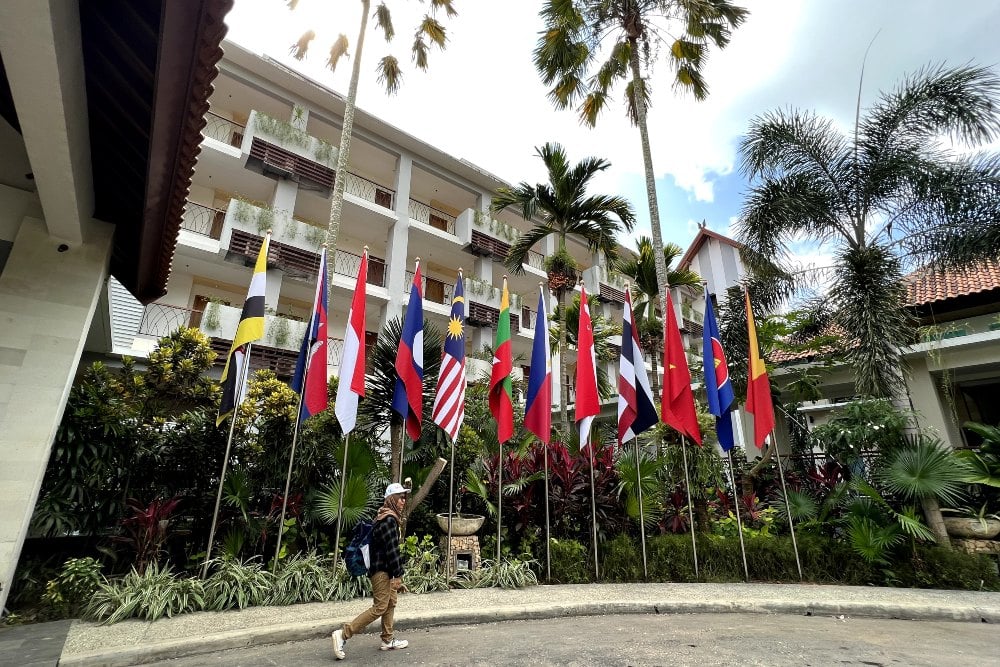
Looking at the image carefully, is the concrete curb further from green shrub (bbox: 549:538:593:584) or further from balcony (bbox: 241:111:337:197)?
balcony (bbox: 241:111:337:197)

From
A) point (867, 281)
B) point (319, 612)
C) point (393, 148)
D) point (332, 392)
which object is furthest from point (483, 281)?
point (319, 612)

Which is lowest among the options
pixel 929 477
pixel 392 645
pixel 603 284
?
pixel 392 645

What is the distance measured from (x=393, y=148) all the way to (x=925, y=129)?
17533 mm

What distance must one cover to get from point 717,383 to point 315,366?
6.63 metres

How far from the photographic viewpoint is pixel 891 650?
441 cm

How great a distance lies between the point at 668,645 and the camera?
4.50 meters

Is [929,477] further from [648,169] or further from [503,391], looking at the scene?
[648,169]

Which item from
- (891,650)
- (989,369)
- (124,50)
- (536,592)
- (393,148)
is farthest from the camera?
(393,148)

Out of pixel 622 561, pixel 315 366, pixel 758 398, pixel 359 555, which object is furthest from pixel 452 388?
pixel 758 398

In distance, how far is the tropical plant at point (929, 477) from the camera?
23.8 ft

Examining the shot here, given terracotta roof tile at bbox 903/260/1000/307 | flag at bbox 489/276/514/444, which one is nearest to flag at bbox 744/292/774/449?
flag at bbox 489/276/514/444

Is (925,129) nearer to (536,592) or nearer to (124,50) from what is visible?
(536,592)

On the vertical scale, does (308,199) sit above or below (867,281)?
above

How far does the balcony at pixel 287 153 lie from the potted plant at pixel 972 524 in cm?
1921
